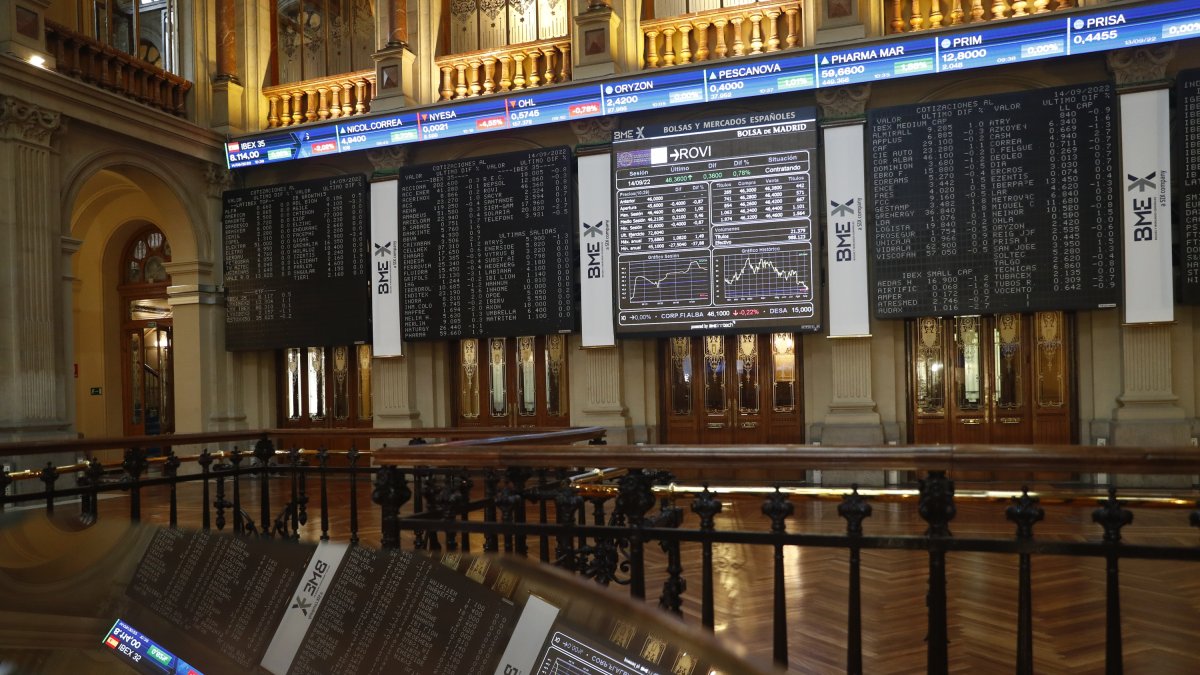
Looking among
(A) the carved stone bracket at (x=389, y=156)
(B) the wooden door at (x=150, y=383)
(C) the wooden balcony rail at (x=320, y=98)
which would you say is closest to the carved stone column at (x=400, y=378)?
(A) the carved stone bracket at (x=389, y=156)

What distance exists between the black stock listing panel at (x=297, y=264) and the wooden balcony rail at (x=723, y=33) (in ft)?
11.9

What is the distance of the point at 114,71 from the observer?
9.05m

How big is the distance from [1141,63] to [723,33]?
3.64m

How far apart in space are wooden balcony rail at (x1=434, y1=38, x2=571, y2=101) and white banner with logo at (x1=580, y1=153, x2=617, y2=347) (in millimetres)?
1211

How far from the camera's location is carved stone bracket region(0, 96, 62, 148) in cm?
768

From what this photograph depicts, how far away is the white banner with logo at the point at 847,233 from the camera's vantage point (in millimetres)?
7781

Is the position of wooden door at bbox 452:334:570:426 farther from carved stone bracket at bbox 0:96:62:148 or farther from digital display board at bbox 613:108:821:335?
carved stone bracket at bbox 0:96:62:148

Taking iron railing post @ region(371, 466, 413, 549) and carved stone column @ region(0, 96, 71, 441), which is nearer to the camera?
iron railing post @ region(371, 466, 413, 549)

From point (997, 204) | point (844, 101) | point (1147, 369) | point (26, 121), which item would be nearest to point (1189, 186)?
point (997, 204)

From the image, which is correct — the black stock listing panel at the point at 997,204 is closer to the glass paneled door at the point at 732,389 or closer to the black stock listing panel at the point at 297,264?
the glass paneled door at the point at 732,389

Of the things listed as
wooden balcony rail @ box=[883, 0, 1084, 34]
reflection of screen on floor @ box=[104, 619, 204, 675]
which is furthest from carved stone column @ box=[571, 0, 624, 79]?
reflection of screen on floor @ box=[104, 619, 204, 675]

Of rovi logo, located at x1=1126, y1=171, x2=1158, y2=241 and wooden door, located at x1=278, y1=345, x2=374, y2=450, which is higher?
rovi logo, located at x1=1126, y1=171, x2=1158, y2=241

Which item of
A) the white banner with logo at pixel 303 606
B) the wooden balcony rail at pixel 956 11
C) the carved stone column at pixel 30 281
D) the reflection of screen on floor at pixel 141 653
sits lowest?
the reflection of screen on floor at pixel 141 653

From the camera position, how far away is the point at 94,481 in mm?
Answer: 4062
